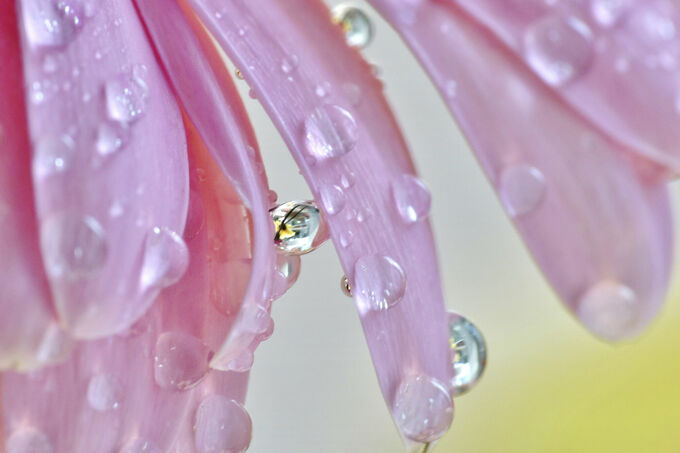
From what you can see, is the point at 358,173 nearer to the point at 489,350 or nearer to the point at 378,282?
the point at 378,282

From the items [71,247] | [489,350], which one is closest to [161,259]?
[71,247]

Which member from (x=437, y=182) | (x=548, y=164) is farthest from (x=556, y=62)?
(x=437, y=182)

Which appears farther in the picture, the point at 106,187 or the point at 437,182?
the point at 437,182

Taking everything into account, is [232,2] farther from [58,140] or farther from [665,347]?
[665,347]

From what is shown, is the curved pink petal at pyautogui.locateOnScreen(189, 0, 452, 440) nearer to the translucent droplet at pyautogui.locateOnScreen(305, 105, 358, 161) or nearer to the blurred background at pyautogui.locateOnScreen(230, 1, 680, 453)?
the translucent droplet at pyautogui.locateOnScreen(305, 105, 358, 161)

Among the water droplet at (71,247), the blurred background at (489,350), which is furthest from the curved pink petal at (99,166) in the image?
the blurred background at (489,350)

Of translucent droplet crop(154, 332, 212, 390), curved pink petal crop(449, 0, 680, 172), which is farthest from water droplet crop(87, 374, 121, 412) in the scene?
curved pink petal crop(449, 0, 680, 172)
